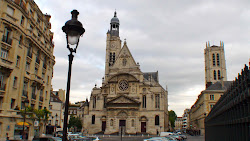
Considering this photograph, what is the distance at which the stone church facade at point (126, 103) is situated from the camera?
2079 inches

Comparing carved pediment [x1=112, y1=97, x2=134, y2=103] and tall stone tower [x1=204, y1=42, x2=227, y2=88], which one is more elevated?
tall stone tower [x1=204, y1=42, x2=227, y2=88]

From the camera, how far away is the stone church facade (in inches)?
2079

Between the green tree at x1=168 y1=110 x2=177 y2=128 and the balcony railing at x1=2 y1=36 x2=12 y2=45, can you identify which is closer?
the balcony railing at x1=2 y1=36 x2=12 y2=45

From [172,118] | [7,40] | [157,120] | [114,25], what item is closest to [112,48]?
[114,25]

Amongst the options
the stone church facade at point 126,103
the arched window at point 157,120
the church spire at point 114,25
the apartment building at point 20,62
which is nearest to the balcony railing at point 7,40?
the apartment building at point 20,62

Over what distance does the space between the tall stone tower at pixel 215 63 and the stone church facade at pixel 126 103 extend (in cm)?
3796

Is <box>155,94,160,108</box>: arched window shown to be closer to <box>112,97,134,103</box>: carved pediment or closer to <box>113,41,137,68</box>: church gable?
<box>112,97,134,103</box>: carved pediment

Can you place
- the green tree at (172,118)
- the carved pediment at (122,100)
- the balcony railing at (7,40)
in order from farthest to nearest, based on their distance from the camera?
the green tree at (172,118) → the carved pediment at (122,100) → the balcony railing at (7,40)

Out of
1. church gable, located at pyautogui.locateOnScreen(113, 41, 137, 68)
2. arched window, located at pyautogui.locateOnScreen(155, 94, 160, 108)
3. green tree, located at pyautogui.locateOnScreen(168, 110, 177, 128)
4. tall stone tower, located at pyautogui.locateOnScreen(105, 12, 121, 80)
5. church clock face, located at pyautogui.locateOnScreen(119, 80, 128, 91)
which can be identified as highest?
tall stone tower, located at pyautogui.locateOnScreen(105, 12, 121, 80)

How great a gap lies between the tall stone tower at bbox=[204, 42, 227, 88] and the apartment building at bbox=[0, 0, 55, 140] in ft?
227

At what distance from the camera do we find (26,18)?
25547mm

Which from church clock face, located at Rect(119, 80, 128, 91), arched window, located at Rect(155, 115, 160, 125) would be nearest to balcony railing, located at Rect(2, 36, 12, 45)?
church clock face, located at Rect(119, 80, 128, 91)

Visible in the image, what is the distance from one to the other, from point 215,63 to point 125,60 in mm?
44105

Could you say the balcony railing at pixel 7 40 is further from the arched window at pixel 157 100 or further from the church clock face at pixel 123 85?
the arched window at pixel 157 100
